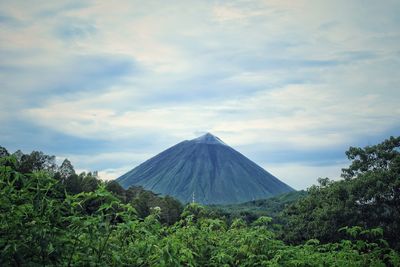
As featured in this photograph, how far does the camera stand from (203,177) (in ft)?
614

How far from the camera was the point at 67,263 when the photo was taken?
9.50 feet

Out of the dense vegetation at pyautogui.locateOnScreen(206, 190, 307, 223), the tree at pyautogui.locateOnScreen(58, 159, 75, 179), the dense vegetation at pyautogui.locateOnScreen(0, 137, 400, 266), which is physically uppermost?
the tree at pyautogui.locateOnScreen(58, 159, 75, 179)

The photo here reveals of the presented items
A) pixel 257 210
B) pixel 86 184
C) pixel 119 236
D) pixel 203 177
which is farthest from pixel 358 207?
pixel 203 177

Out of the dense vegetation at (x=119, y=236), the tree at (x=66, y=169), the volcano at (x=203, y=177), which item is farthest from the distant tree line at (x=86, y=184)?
the volcano at (x=203, y=177)

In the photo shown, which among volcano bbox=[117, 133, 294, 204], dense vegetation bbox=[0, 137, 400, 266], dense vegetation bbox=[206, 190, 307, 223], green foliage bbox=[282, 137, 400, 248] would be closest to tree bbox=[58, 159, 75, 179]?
dense vegetation bbox=[206, 190, 307, 223]

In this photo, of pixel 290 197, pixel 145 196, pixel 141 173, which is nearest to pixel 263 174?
pixel 141 173

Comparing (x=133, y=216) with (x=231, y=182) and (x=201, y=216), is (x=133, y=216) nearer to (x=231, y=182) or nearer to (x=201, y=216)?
(x=201, y=216)

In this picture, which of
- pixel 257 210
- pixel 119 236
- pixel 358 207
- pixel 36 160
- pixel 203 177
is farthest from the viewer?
pixel 203 177

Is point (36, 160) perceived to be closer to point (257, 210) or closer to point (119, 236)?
point (119, 236)

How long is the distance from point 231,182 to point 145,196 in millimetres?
148474

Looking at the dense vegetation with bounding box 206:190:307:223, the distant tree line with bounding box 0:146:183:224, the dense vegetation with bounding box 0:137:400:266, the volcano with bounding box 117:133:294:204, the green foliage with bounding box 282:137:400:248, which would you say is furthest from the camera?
the volcano with bounding box 117:133:294:204

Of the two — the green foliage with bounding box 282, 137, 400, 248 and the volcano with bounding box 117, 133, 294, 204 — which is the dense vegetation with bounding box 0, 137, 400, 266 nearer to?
the green foliage with bounding box 282, 137, 400, 248

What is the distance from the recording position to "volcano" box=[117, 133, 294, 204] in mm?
170125

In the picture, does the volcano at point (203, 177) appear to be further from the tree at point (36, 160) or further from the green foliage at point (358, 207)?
the green foliage at point (358, 207)
